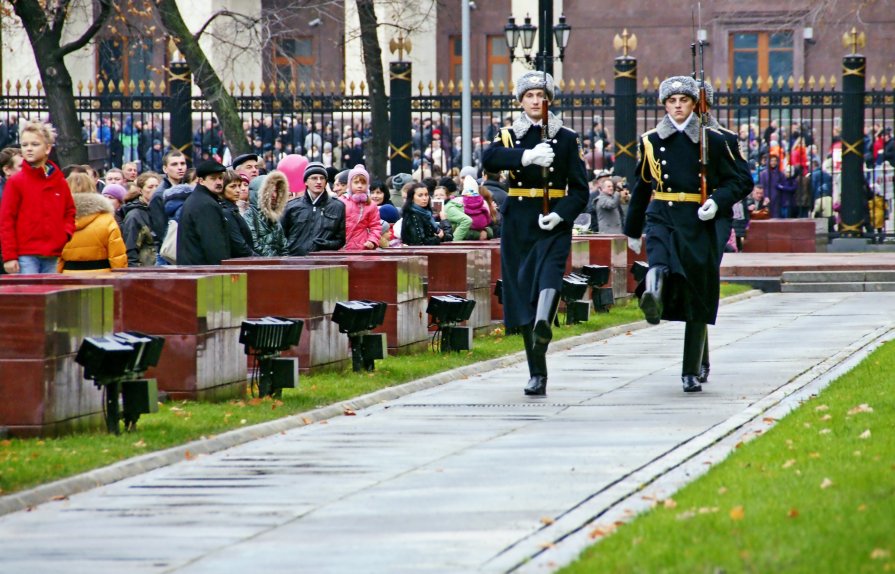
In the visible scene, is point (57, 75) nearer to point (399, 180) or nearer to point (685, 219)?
point (399, 180)

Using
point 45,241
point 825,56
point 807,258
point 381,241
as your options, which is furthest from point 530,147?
point 825,56

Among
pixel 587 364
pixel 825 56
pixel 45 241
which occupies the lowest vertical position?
pixel 587 364

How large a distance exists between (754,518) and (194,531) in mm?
2344

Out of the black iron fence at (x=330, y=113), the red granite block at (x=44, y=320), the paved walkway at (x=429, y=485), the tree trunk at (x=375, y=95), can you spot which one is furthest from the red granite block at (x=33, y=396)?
the tree trunk at (x=375, y=95)

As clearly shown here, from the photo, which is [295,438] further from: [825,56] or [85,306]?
[825,56]

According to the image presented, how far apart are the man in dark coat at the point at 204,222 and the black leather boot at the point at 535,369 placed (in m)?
2.87

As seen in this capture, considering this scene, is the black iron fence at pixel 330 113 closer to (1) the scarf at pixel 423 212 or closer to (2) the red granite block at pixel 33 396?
(1) the scarf at pixel 423 212

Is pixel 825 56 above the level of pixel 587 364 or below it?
above

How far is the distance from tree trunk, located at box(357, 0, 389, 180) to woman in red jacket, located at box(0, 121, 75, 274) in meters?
17.7

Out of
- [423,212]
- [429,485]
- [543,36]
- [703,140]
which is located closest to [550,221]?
A: [703,140]

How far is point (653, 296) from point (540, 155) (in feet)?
4.08

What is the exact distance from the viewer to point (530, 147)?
1385 centimetres

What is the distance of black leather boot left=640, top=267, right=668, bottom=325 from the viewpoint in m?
13.2

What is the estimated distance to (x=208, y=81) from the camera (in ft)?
93.7
